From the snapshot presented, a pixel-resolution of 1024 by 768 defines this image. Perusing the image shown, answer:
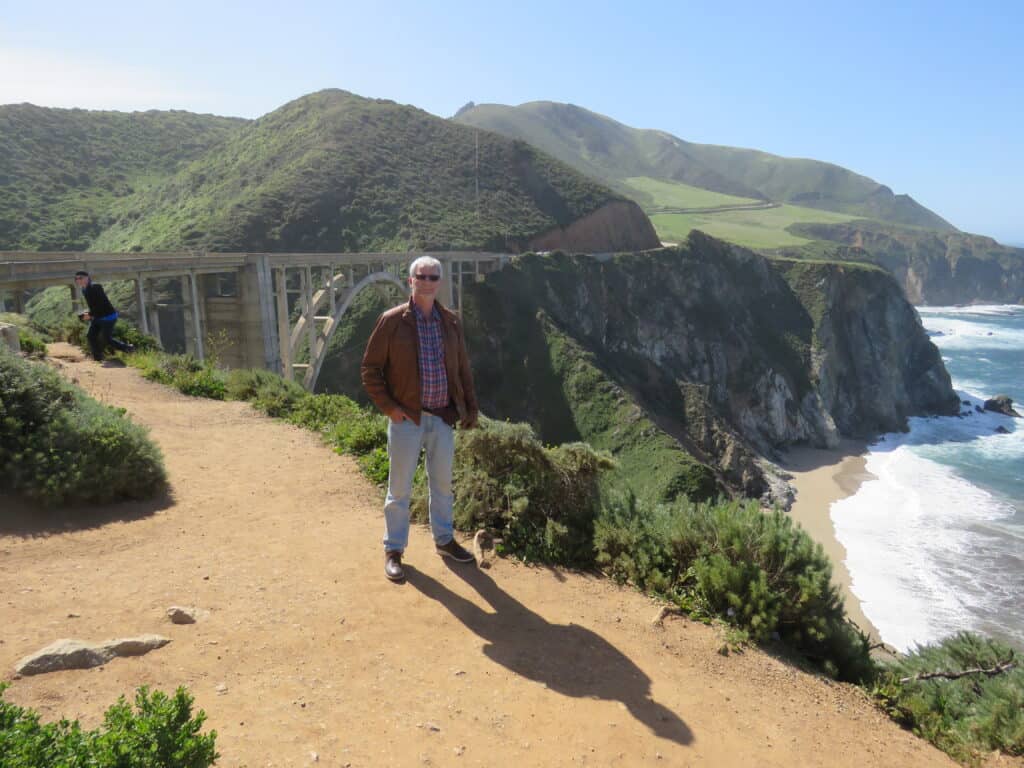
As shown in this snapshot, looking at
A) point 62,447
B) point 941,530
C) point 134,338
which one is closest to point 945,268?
point 941,530

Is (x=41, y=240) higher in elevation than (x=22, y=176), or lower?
lower

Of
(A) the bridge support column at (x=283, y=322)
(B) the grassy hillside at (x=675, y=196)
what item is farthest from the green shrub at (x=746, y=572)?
(B) the grassy hillside at (x=675, y=196)

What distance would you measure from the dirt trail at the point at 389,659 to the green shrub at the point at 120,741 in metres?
0.63

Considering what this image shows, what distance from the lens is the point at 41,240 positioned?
1711 inches

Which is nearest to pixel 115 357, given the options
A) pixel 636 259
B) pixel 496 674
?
pixel 496 674

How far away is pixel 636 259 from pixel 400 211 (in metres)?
20.8

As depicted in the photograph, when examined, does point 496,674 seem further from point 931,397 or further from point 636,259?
point 931,397

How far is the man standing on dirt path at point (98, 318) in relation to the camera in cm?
1255

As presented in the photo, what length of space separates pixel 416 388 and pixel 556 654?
2060mm

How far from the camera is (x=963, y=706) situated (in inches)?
185

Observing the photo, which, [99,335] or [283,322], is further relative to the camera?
[283,322]

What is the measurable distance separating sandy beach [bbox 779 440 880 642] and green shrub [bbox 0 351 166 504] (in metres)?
21.4

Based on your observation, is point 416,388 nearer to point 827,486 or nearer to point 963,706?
point 963,706

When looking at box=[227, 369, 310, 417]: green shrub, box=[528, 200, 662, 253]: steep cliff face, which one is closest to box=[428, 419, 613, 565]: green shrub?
box=[227, 369, 310, 417]: green shrub
